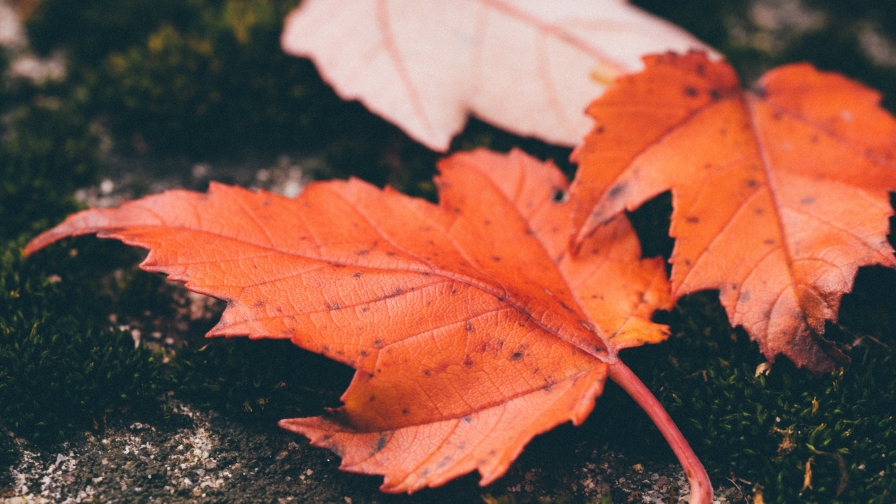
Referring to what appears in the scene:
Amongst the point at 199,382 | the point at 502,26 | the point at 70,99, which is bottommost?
the point at 199,382

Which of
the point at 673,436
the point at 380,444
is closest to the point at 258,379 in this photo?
the point at 380,444

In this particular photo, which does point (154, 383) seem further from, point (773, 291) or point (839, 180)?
point (839, 180)

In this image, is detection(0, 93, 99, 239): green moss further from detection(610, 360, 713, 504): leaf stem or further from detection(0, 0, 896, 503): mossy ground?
detection(610, 360, 713, 504): leaf stem

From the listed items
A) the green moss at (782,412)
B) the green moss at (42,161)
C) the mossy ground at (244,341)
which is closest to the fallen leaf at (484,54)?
the mossy ground at (244,341)

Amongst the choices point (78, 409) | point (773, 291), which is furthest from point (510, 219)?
point (78, 409)

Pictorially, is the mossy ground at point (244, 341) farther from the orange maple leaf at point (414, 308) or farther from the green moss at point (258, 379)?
the orange maple leaf at point (414, 308)
